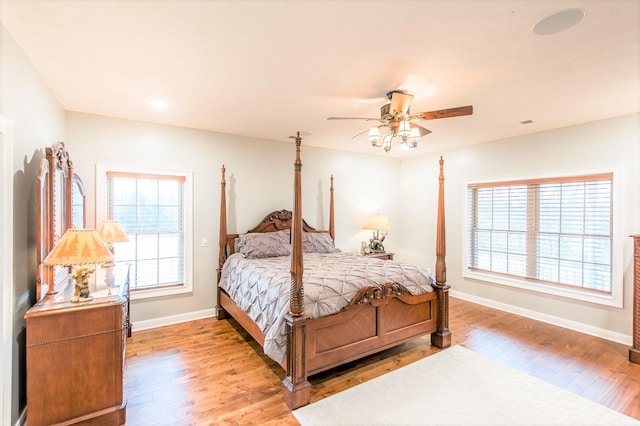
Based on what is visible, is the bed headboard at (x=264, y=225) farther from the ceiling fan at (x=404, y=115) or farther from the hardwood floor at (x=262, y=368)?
the ceiling fan at (x=404, y=115)

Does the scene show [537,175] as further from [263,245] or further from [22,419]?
[22,419]

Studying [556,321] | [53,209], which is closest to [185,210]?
[53,209]

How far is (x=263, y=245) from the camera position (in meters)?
4.27

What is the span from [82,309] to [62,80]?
6.77 feet

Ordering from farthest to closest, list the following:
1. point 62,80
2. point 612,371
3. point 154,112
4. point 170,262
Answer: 1. point 170,262
2. point 154,112
3. point 612,371
4. point 62,80

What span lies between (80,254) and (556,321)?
5401 millimetres

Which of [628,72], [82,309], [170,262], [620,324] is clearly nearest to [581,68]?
[628,72]

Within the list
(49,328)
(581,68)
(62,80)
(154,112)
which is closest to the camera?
(49,328)

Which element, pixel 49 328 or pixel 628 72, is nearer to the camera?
pixel 49 328

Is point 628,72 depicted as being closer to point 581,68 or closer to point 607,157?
point 581,68

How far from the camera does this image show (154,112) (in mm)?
3518

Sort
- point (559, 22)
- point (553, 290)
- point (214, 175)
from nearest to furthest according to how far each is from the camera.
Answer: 1. point (559, 22)
2. point (553, 290)
3. point (214, 175)

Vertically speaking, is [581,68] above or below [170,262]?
above

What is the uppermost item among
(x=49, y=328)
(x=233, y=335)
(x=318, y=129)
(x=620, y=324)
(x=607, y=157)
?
(x=318, y=129)
